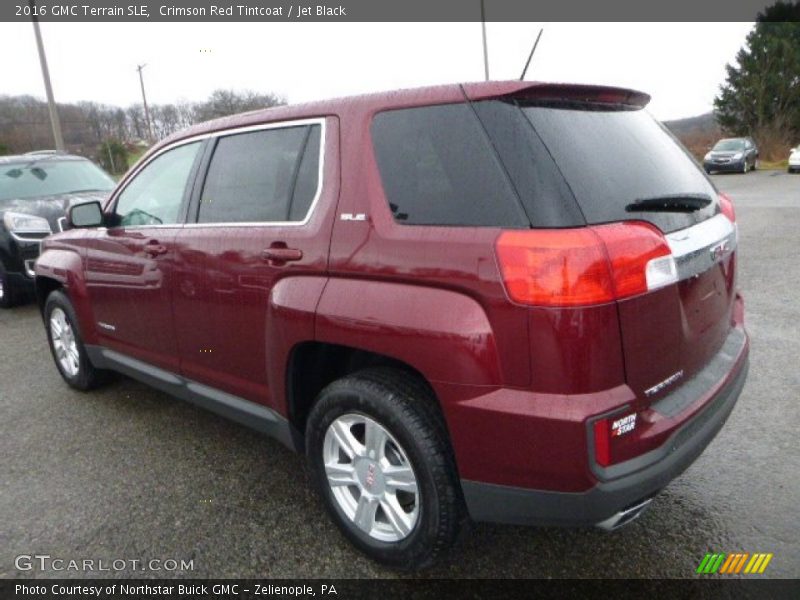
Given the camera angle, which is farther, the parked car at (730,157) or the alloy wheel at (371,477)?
the parked car at (730,157)

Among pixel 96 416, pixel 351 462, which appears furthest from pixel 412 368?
pixel 96 416

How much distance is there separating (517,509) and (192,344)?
1.88 meters

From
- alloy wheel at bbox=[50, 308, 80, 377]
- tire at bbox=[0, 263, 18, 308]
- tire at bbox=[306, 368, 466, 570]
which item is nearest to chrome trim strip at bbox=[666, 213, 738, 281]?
tire at bbox=[306, 368, 466, 570]

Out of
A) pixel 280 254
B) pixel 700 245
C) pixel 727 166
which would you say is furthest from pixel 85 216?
pixel 727 166

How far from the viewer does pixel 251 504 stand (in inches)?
110

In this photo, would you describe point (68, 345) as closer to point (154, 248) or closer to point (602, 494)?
point (154, 248)

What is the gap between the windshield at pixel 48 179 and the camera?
7.55 meters

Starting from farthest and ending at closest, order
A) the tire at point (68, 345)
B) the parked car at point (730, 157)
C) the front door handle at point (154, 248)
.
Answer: the parked car at point (730, 157) → the tire at point (68, 345) → the front door handle at point (154, 248)

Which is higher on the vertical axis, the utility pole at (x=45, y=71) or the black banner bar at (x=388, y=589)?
the utility pole at (x=45, y=71)

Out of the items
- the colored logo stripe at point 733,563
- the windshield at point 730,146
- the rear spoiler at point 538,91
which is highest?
the rear spoiler at point 538,91

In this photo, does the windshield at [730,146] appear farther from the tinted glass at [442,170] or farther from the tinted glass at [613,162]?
the tinted glass at [442,170]

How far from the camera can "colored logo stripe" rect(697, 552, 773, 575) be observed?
7.19 feet

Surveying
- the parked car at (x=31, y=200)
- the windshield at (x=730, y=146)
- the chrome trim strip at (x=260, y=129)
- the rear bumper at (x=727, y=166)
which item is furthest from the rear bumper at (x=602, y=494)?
the windshield at (x=730, y=146)

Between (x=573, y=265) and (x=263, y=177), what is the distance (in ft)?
5.08
